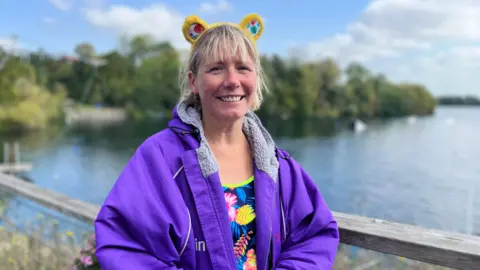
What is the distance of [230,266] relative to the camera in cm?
163

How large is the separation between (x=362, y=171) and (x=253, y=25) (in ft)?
78.3

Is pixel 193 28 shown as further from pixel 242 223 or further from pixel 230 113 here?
pixel 242 223

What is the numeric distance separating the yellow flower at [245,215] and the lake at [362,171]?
26.5 ft

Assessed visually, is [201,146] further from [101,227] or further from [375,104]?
[375,104]

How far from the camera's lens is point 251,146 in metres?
1.94

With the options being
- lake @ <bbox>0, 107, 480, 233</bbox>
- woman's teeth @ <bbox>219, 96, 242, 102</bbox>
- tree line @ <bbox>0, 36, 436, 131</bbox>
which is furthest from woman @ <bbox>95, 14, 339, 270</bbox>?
tree line @ <bbox>0, 36, 436, 131</bbox>

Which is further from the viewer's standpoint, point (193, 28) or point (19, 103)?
point (19, 103)

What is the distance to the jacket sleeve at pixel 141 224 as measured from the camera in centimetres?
151

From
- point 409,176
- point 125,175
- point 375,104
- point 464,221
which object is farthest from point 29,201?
point 375,104

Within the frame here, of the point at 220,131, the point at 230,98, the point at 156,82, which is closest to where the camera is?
the point at 230,98

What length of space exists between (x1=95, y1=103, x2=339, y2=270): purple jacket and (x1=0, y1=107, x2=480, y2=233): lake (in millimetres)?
7943

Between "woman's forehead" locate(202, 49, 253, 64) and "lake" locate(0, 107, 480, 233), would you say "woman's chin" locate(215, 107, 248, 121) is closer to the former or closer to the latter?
"woman's forehead" locate(202, 49, 253, 64)

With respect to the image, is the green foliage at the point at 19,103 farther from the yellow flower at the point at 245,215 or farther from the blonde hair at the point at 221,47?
the yellow flower at the point at 245,215

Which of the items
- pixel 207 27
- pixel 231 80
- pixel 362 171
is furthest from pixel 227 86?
pixel 362 171
